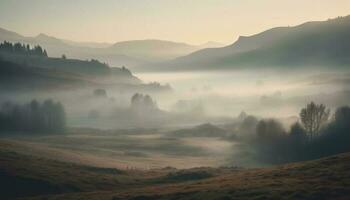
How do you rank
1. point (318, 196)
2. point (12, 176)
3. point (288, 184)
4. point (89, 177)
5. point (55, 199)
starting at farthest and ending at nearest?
point (89, 177) < point (12, 176) < point (55, 199) < point (288, 184) < point (318, 196)

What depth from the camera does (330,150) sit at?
198375 millimetres

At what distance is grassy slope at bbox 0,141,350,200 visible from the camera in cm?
8163

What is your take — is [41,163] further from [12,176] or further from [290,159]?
[290,159]

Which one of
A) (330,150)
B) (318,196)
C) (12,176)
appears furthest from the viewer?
(330,150)

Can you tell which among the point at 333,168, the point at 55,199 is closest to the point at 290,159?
the point at 333,168

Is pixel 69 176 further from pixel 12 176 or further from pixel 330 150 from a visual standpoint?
pixel 330 150

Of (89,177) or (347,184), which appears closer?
(347,184)

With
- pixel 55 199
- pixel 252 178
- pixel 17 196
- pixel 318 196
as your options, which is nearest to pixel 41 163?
pixel 17 196

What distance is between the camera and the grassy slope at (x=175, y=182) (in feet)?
268

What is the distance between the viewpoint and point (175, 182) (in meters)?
131

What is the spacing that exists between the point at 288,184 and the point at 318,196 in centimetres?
1093

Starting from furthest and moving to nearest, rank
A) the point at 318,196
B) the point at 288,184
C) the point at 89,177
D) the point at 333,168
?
the point at 89,177 → the point at 333,168 → the point at 288,184 → the point at 318,196

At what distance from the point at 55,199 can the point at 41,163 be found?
→ 5427cm

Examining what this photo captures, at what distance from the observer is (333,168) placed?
94.4 metres
